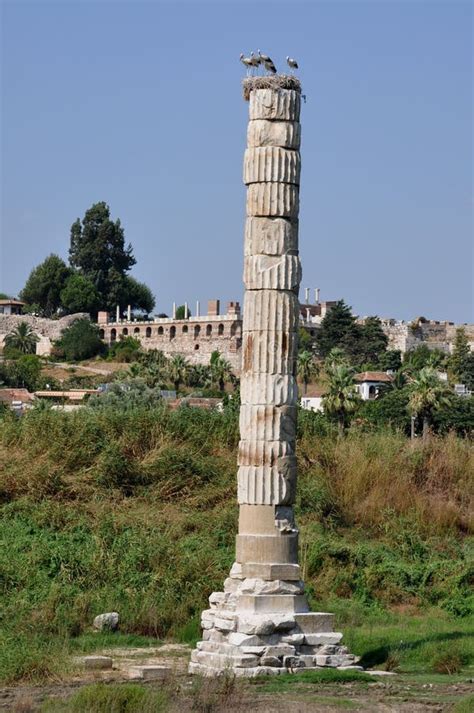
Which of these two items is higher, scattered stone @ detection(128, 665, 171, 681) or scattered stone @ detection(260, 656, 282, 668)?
scattered stone @ detection(260, 656, 282, 668)

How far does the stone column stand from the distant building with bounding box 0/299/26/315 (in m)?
76.0

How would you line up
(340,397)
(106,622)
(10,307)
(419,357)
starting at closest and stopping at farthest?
(106,622)
(340,397)
(419,357)
(10,307)

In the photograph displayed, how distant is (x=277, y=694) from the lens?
11438mm

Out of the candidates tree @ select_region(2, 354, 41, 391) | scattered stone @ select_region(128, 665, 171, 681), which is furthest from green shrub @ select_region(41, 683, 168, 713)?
tree @ select_region(2, 354, 41, 391)

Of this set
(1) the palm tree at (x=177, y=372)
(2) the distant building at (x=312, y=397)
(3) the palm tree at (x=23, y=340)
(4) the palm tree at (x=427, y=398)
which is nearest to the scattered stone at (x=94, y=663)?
(4) the palm tree at (x=427, y=398)

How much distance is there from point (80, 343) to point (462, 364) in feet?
62.9

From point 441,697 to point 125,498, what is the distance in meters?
9.13

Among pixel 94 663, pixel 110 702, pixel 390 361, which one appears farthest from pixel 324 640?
pixel 390 361

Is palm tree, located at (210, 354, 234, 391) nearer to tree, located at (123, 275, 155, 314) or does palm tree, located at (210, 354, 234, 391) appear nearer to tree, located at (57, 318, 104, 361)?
tree, located at (57, 318, 104, 361)

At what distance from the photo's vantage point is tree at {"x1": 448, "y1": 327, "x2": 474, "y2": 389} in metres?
70.7

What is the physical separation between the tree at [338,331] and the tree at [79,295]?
15.5 metres

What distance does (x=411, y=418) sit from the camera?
1789 inches

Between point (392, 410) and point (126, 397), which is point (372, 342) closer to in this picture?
point (392, 410)

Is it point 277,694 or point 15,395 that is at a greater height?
point 15,395
